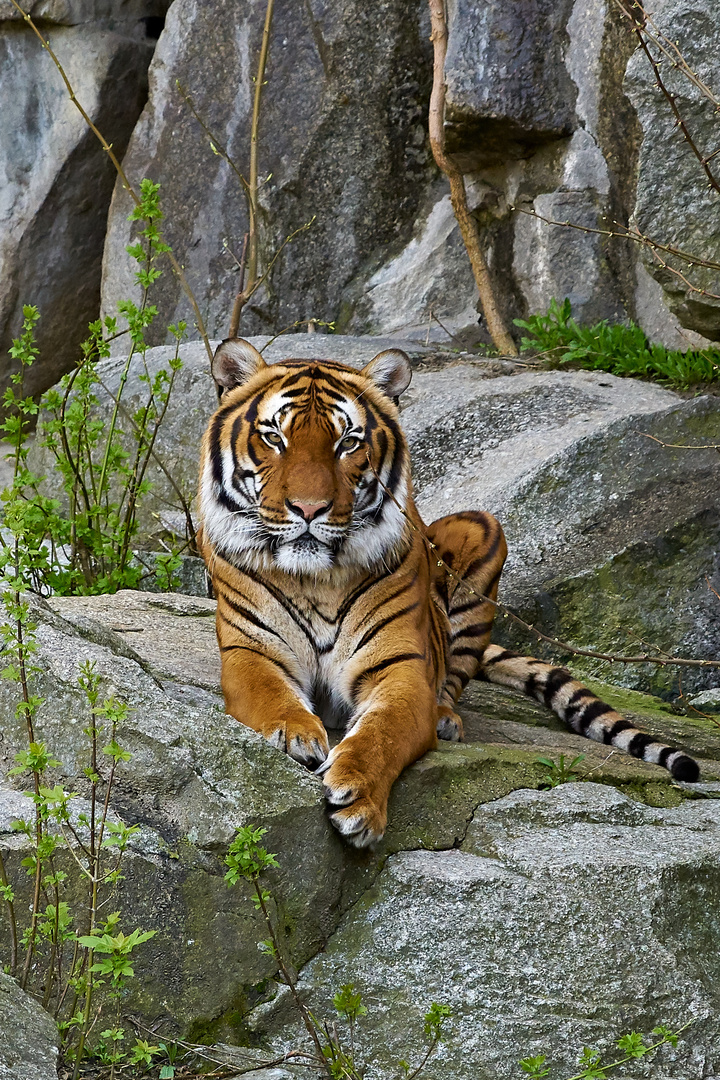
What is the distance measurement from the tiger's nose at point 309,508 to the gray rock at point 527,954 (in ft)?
2.91

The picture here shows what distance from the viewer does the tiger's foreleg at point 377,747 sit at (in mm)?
2691

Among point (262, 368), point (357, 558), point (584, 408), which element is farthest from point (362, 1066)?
point (584, 408)

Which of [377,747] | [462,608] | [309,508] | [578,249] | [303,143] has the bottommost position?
[462,608]

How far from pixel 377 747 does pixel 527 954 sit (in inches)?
22.3

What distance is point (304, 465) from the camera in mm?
3213

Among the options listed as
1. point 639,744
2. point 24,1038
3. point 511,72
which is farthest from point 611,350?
point 24,1038

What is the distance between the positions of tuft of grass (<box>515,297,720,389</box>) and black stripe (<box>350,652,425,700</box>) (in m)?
3.37

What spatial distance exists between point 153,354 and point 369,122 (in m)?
2.30

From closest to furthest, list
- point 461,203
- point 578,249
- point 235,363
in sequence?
1. point 235,363
2. point 578,249
3. point 461,203

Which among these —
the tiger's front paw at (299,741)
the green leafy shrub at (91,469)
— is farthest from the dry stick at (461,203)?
the tiger's front paw at (299,741)

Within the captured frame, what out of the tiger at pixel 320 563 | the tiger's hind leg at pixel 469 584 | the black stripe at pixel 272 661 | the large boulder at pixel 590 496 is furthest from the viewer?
the large boulder at pixel 590 496

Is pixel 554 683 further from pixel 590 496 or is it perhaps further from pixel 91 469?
pixel 91 469

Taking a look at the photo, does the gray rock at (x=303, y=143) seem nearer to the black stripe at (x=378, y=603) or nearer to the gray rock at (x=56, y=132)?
the gray rock at (x=56, y=132)

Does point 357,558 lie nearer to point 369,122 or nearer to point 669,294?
point 669,294
